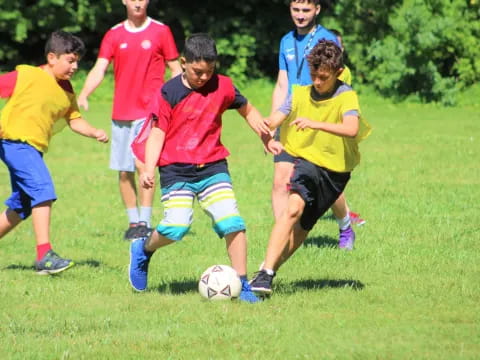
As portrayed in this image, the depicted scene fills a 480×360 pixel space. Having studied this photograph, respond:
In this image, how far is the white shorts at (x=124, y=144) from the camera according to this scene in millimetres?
10359

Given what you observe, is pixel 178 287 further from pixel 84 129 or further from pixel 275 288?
pixel 84 129

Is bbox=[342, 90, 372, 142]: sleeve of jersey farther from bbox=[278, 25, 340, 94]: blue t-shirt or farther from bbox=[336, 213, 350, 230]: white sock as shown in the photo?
bbox=[336, 213, 350, 230]: white sock

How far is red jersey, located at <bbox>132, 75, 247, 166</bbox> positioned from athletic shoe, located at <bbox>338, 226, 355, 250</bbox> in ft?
7.73

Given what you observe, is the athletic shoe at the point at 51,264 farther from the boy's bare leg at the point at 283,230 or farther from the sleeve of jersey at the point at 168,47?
the sleeve of jersey at the point at 168,47

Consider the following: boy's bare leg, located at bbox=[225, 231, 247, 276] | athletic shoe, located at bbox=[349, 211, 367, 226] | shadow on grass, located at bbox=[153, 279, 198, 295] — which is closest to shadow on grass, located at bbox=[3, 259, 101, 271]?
shadow on grass, located at bbox=[153, 279, 198, 295]

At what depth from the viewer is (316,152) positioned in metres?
7.35

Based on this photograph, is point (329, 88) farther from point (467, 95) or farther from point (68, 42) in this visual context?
point (467, 95)

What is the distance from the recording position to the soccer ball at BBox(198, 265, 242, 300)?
7.06 m

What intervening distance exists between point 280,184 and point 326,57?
200 cm

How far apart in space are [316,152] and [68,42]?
238cm

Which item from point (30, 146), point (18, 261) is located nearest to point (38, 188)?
point (30, 146)

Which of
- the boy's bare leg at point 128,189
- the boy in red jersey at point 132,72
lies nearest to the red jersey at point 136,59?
the boy in red jersey at point 132,72

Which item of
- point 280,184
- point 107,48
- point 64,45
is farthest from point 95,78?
point 280,184

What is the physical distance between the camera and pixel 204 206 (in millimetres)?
7293
